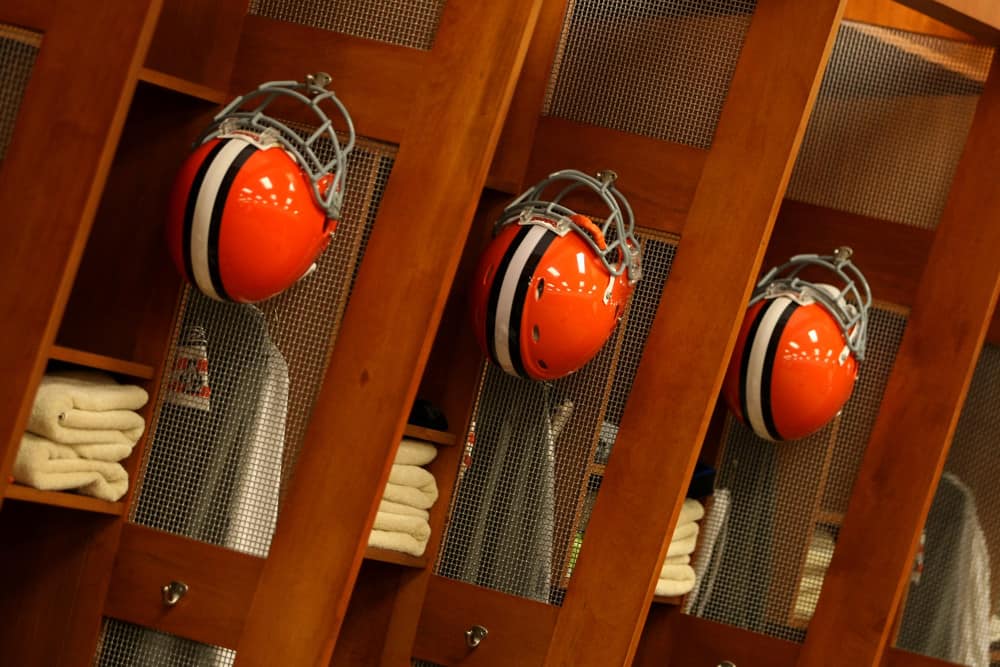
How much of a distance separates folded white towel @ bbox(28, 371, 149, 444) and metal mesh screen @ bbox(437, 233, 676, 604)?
72cm

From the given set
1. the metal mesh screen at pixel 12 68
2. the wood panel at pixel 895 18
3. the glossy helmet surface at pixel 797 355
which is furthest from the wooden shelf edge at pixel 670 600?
the metal mesh screen at pixel 12 68

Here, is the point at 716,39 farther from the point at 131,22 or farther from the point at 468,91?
the point at 131,22

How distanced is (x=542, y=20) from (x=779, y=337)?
85cm

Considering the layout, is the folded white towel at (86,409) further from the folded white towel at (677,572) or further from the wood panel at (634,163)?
the folded white towel at (677,572)

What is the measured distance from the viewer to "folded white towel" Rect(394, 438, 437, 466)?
334 cm

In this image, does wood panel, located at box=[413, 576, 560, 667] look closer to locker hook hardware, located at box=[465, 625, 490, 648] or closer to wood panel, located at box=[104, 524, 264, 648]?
locker hook hardware, located at box=[465, 625, 490, 648]

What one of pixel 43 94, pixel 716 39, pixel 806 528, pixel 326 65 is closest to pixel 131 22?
pixel 43 94

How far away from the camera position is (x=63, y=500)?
117 inches

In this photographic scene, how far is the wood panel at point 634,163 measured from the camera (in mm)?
3270

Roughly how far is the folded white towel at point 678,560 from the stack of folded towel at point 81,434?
49.3 inches

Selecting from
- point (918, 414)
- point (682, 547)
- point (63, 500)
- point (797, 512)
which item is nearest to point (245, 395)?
point (63, 500)

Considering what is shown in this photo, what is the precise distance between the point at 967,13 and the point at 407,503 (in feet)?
5.04

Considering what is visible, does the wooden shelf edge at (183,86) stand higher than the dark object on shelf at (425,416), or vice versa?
the wooden shelf edge at (183,86)

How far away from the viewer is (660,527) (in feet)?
10.3
